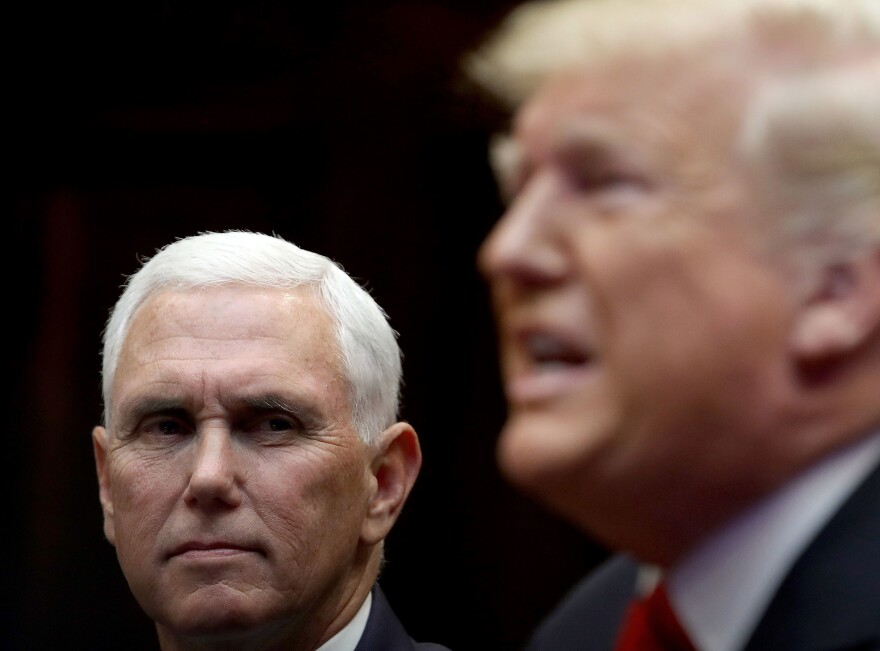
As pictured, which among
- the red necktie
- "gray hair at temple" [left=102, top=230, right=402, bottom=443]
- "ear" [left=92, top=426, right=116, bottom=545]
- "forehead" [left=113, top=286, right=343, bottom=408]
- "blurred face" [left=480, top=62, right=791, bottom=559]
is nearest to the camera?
"blurred face" [left=480, top=62, right=791, bottom=559]

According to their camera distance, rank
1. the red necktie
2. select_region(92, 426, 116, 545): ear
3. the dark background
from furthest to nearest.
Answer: the dark background → select_region(92, 426, 116, 545): ear → the red necktie

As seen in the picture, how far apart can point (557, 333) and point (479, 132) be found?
144 inches

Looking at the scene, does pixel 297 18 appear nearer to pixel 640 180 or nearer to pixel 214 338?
pixel 214 338

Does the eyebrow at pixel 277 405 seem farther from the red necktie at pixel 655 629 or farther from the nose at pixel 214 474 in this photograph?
the red necktie at pixel 655 629

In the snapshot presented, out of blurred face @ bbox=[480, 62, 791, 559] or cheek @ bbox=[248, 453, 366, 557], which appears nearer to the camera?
blurred face @ bbox=[480, 62, 791, 559]

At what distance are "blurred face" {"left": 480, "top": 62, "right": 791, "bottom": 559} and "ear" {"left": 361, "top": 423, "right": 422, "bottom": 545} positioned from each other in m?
1.17

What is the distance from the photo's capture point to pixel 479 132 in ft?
16.5

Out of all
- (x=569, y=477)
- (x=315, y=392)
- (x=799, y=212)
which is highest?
(x=799, y=212)

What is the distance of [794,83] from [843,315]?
0.87ft

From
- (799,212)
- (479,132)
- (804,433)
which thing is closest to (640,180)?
(799,212)

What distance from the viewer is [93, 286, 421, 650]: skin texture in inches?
93.7

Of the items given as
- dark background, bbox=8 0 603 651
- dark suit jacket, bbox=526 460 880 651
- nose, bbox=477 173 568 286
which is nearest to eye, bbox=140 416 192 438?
nose, bbox=477 173 568 286

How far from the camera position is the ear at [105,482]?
8.86 ft

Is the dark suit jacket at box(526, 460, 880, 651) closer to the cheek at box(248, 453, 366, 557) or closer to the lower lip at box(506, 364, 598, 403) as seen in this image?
the lower lip at box(506, 364, 598, 403)
